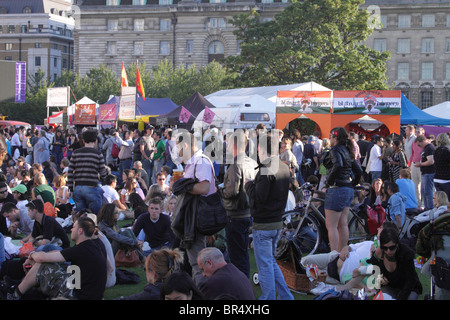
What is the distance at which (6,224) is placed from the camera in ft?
34.6

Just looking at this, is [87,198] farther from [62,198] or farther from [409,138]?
[409,138]

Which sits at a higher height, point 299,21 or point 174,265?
point 299,21

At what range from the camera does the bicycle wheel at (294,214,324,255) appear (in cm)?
927

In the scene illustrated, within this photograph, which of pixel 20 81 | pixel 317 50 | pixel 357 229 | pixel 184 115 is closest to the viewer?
pixel 357 229

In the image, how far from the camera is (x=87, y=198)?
960 centimetres

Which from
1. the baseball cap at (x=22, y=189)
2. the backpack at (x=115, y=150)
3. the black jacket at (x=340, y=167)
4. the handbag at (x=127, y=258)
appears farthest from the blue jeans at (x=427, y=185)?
the backpack at (x=115, y=150)

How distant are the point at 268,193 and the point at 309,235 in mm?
3114

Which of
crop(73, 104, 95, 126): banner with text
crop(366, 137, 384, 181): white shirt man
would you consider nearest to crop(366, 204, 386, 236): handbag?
crop(366, 137, 384, 181): white shirt man

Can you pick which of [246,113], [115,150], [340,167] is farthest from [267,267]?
[246,113]

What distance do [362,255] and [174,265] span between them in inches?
100

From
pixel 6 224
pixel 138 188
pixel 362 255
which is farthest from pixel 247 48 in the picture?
pixel 362 255

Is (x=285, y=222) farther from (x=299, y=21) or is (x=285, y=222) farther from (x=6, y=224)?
(x=299, y=21)

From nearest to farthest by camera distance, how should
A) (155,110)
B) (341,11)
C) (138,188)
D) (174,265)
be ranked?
(174,265), (138,188), (155,110), (341,11)
